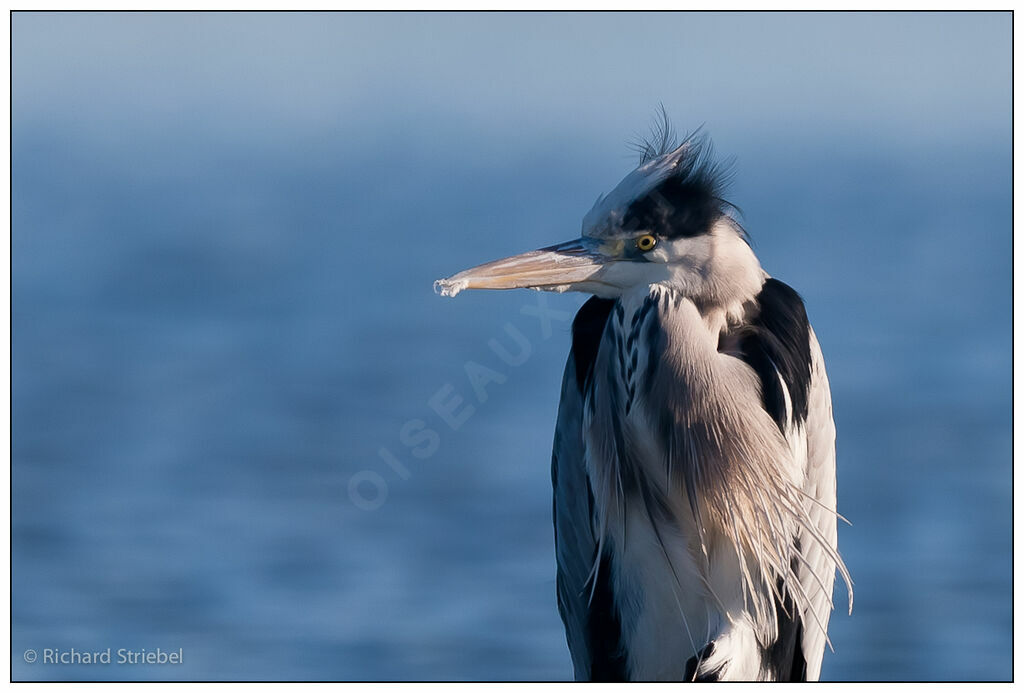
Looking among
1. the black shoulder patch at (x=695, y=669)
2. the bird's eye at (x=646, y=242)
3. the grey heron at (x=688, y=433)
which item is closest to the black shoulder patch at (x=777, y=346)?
the grey heron at (x=688, y=433)

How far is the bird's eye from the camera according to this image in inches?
104

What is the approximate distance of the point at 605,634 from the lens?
2969 millimetres

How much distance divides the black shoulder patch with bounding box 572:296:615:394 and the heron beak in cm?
18

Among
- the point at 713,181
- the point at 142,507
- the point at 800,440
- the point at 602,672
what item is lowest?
the point at 142,507

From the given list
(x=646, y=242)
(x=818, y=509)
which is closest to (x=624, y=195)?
(x=646, y=242)

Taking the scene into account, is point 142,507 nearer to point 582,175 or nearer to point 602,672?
point 582,175

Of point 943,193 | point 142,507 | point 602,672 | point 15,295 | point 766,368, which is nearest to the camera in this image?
point 766,368

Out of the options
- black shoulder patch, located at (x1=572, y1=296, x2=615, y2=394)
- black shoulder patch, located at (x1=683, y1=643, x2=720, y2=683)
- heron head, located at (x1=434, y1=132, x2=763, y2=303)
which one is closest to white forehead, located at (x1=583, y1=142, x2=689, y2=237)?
heron head, located at (x1=434, y1=132, x2=763, y2=303)

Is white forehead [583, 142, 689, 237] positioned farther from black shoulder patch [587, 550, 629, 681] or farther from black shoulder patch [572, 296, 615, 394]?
black shoulder patch [587, 550, 629, 681]

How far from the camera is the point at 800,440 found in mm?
2824

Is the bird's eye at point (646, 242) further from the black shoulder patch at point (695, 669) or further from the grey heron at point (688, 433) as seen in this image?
the black shoulder patch at point (695, 669)

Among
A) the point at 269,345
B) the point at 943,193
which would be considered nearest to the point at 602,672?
the point at 269,345

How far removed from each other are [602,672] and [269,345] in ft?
23.6

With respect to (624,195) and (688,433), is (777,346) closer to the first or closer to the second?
(688,433)
